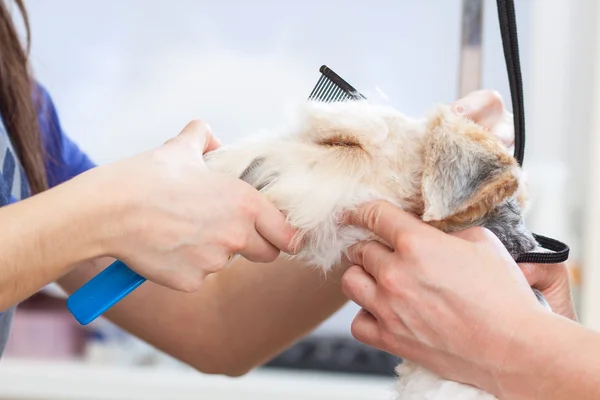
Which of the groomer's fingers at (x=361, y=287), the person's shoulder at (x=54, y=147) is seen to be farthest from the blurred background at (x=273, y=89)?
the groomer's fingers at (x=361, y=287)

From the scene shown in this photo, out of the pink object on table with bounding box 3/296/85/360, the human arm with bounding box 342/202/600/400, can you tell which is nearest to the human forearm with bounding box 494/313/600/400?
the human arm with bounding box 342/202/600/400

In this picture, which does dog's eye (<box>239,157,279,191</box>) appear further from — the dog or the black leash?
the black leash

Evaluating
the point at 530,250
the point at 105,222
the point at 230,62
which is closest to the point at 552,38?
the point at 230,62

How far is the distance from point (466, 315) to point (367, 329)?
0.14m

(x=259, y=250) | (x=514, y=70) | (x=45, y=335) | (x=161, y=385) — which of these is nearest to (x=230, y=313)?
(x=259, y=250)

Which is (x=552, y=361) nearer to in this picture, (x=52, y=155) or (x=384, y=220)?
(x=384, y=220)

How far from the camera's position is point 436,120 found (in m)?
0.86

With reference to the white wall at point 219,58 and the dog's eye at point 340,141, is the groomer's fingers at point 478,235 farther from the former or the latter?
the white wall at point 219,58

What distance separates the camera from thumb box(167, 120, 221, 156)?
88 centimetres

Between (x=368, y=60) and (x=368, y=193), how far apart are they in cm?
145

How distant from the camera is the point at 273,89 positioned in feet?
7.56

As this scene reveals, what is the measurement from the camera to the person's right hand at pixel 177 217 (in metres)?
0.82

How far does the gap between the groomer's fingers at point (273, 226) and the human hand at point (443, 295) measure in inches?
3.3

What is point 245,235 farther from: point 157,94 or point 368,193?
point 157,94
